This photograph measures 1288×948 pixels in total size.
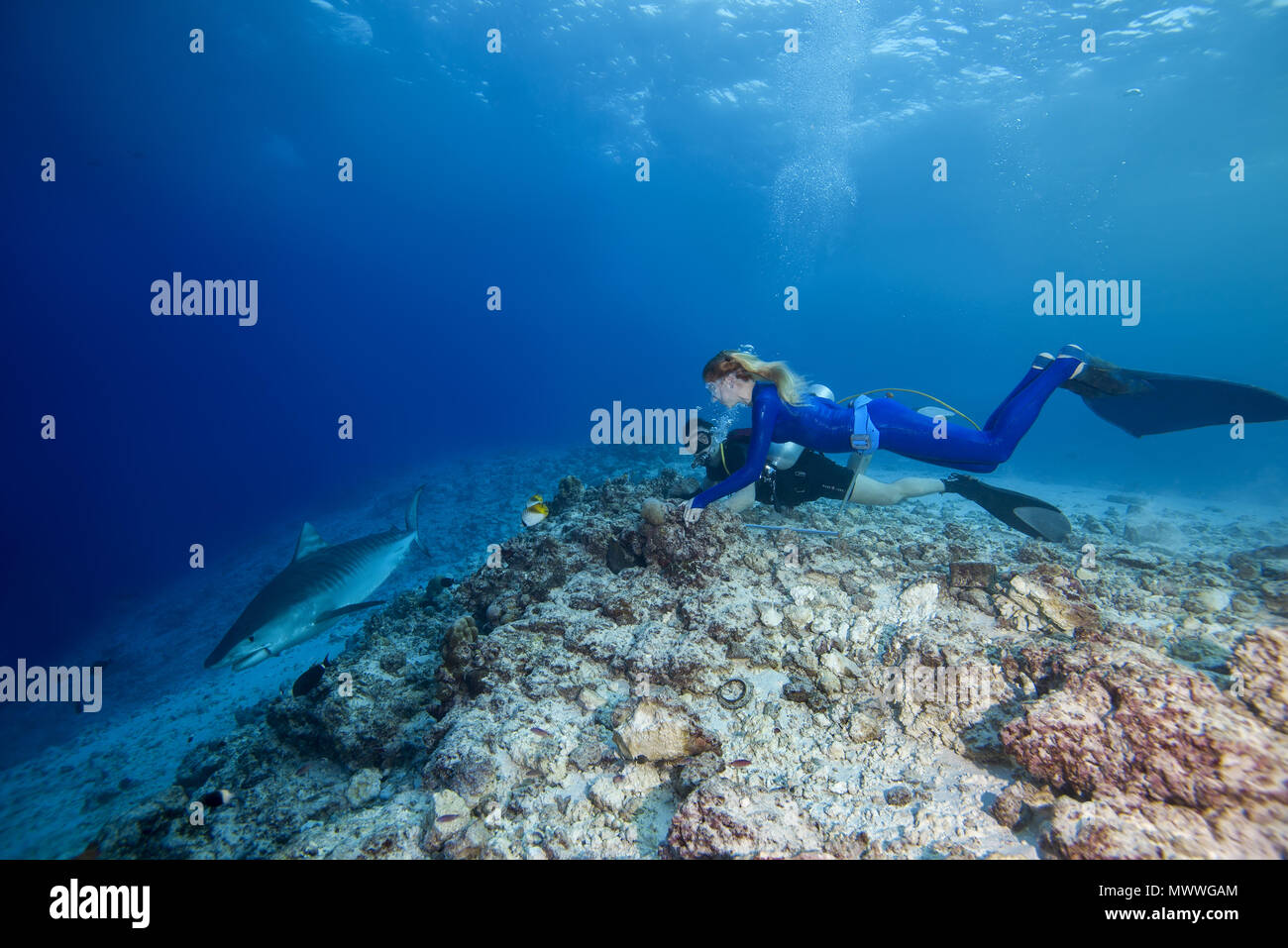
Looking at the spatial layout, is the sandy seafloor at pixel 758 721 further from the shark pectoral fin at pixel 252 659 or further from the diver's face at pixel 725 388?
the diver's face at pixel 725 388

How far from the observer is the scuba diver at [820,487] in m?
6.14

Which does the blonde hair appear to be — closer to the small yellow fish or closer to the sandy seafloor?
the sandy seafloor

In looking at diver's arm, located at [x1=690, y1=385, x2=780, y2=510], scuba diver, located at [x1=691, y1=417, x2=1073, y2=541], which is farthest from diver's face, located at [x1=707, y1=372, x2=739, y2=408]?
scuba diver, located at [x1=691, y1=417, x2=1073, y2=541]

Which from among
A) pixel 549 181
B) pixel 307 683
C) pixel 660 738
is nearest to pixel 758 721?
pixel 660 738

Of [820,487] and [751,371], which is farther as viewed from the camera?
[820,487]

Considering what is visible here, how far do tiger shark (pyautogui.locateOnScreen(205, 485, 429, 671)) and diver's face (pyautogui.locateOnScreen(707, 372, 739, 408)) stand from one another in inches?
180

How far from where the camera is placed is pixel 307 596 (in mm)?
5535

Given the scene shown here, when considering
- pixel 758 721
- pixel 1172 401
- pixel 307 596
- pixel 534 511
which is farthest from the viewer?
pixel 1172 401

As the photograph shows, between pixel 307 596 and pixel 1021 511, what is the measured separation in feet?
30.8

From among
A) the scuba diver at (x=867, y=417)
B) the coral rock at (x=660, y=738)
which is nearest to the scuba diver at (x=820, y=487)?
the scuba diver at (x=867, y=417)

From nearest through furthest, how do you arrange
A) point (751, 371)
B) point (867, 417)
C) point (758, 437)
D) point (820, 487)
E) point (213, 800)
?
point (213, 800), point (758, 437), point (751, 371), point (867, 417), point (820, 487)

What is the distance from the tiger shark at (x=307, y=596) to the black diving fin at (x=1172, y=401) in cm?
940

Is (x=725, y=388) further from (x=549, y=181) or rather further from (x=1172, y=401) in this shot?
(x=549, y=181)
